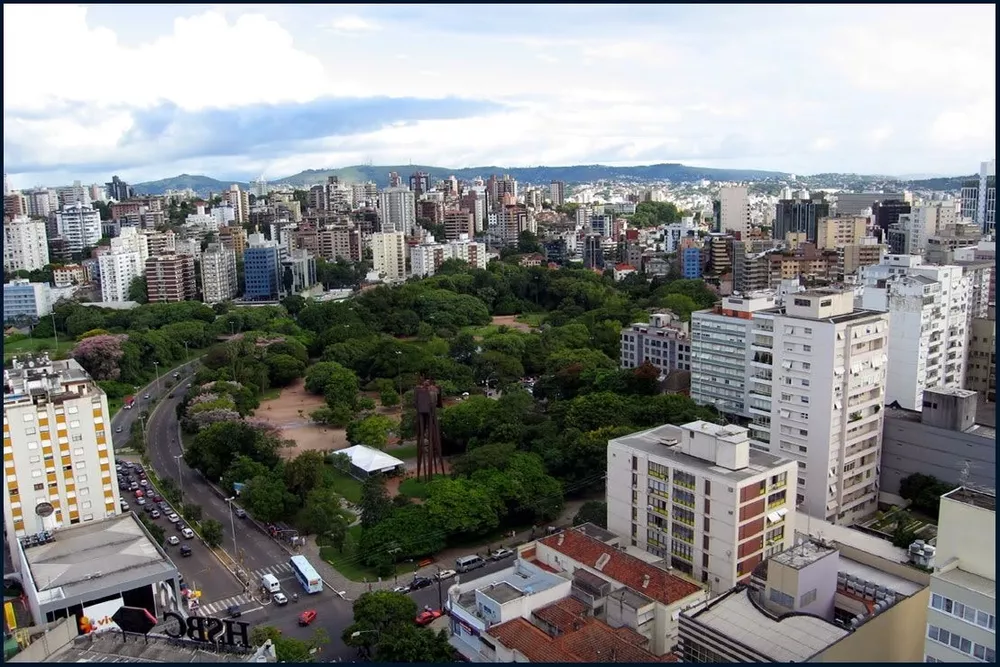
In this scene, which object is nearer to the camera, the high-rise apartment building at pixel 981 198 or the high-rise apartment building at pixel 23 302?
the high-rise apartment building at pixel 23 302

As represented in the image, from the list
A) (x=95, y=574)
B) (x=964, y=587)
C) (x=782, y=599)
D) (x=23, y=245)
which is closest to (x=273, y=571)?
(x=95, y=574)

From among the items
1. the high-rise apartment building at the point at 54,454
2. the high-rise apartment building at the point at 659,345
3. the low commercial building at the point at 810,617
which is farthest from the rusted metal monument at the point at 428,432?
the low commercial building at the point at 810,617

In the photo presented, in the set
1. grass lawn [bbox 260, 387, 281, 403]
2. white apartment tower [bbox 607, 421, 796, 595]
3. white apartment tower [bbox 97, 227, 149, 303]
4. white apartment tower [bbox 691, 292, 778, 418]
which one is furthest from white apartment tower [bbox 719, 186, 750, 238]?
white apartment tower [bbox 607, 421, 796, 595]

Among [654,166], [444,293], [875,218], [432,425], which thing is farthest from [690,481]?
[654,166]

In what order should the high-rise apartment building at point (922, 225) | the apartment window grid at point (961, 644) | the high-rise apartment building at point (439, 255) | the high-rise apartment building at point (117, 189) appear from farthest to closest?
the high-rise apartment building at point (117, 189)
the high-rise apartment building at point (439, 255)
the high-rise apartment building at point (922, 225)
the apartment window grid at point (961, 644)

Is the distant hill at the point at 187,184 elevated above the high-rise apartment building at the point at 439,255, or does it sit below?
above

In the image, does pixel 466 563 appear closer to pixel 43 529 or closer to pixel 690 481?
pixel 690 481

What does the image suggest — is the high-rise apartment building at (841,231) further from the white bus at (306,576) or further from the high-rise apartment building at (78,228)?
the high-rise apartment building at (78,228)

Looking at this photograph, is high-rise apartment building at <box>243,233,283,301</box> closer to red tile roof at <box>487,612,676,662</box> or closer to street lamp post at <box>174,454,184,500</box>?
street lamp post at <box>174,454,184,500</box>
